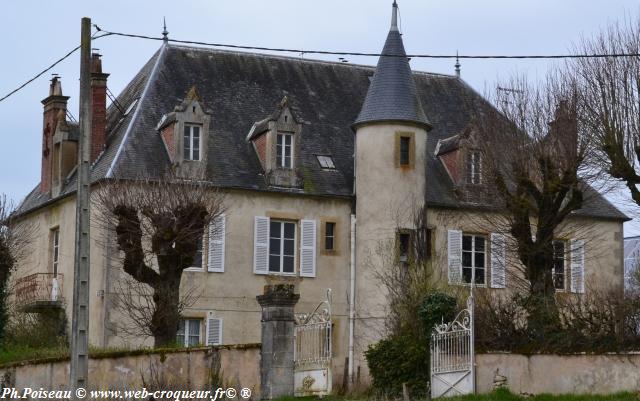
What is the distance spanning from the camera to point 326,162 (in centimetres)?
3619

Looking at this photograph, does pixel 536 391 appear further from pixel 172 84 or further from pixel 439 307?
pixel 172 84

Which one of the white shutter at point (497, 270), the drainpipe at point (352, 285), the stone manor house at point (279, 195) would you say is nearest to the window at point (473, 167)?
the stone manor house at point (279, 195)

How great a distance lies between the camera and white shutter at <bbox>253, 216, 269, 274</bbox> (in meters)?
34.4

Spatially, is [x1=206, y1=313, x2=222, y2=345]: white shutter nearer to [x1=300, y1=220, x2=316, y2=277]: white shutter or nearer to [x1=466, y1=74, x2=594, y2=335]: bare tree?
[x1=300, y1=220, x2=316, y2=277]: white shutter

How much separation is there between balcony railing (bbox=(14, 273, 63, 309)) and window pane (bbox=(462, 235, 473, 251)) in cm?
1082

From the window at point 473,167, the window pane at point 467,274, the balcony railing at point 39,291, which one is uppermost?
the window at point 473,167

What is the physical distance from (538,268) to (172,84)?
12533 millimetres

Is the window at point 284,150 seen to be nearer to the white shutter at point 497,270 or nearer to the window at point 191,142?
the window at point 191,142

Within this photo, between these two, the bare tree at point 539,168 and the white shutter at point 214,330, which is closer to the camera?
the bare tree at point 539,168

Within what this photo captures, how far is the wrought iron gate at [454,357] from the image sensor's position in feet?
73.5

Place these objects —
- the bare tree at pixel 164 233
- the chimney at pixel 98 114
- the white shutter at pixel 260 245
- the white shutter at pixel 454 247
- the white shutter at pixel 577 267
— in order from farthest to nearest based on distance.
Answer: the white shutter at pixel 577 267 < the white shutter at pixel 454 247 < the chimney at pixel 98 114 < the white shutter at pixel 260 245 < the bare tree at pixel 164 233

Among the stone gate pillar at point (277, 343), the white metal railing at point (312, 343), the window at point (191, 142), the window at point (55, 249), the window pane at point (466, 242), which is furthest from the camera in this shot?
the window pane at point (466, 242)

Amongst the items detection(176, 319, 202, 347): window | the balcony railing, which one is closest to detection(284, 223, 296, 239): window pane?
detection(176, 319, 202, 347): window

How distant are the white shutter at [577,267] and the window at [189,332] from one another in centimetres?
1039
